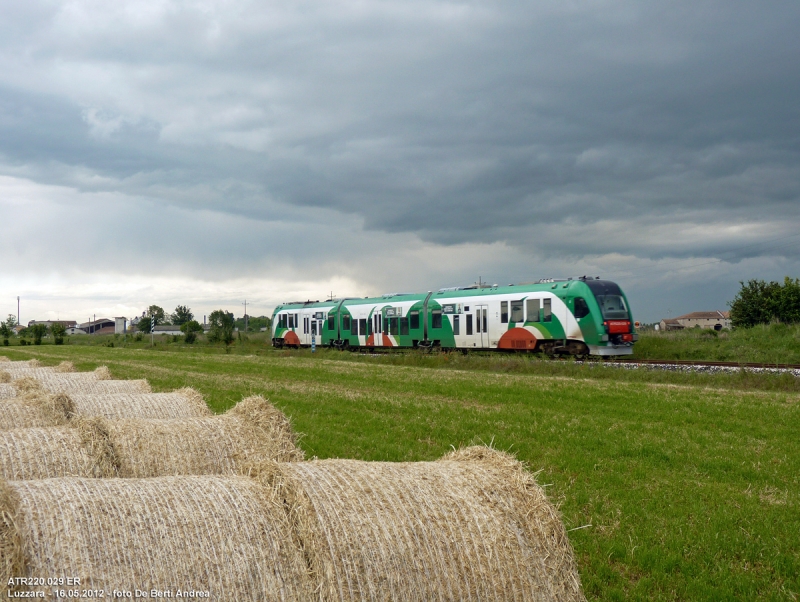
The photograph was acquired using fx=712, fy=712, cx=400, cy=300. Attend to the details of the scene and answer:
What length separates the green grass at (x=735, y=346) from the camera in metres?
28.1

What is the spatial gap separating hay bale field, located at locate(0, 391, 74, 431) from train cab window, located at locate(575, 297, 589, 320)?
22768 millimetres

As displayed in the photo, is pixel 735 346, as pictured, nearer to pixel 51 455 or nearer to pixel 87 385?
pixel 87 385

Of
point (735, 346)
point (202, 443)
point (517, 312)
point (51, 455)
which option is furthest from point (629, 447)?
point (735, 346)

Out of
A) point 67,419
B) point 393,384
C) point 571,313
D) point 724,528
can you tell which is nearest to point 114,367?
point 393,384

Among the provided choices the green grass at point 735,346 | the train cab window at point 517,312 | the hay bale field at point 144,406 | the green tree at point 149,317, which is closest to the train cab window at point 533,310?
the train cab window at point 517,312

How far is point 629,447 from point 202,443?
20.6ft

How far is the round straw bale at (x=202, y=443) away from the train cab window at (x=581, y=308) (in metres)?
22.6

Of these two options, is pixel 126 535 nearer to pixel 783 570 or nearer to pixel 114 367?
pixel 783 570

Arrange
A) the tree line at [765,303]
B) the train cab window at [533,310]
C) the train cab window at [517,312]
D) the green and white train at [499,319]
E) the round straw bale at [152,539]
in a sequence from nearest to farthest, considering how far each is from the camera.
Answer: the round straw bale at [152,539]
the green and white train at [499,319]
the train cab window at [533,310]
the train cab window at [517,312]
the tree line at [765,303]

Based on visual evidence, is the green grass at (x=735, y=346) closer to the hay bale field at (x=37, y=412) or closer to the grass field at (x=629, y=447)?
the grass field at (x=629, y=447)

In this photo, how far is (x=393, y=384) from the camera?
19.2 meters

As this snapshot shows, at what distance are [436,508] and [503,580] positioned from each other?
59cm

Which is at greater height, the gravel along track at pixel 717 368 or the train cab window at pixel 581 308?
the train cab window at pixel 581 308

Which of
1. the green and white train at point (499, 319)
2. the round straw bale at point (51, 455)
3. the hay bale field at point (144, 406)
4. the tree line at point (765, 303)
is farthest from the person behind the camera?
the tree line at point (765, 303)
